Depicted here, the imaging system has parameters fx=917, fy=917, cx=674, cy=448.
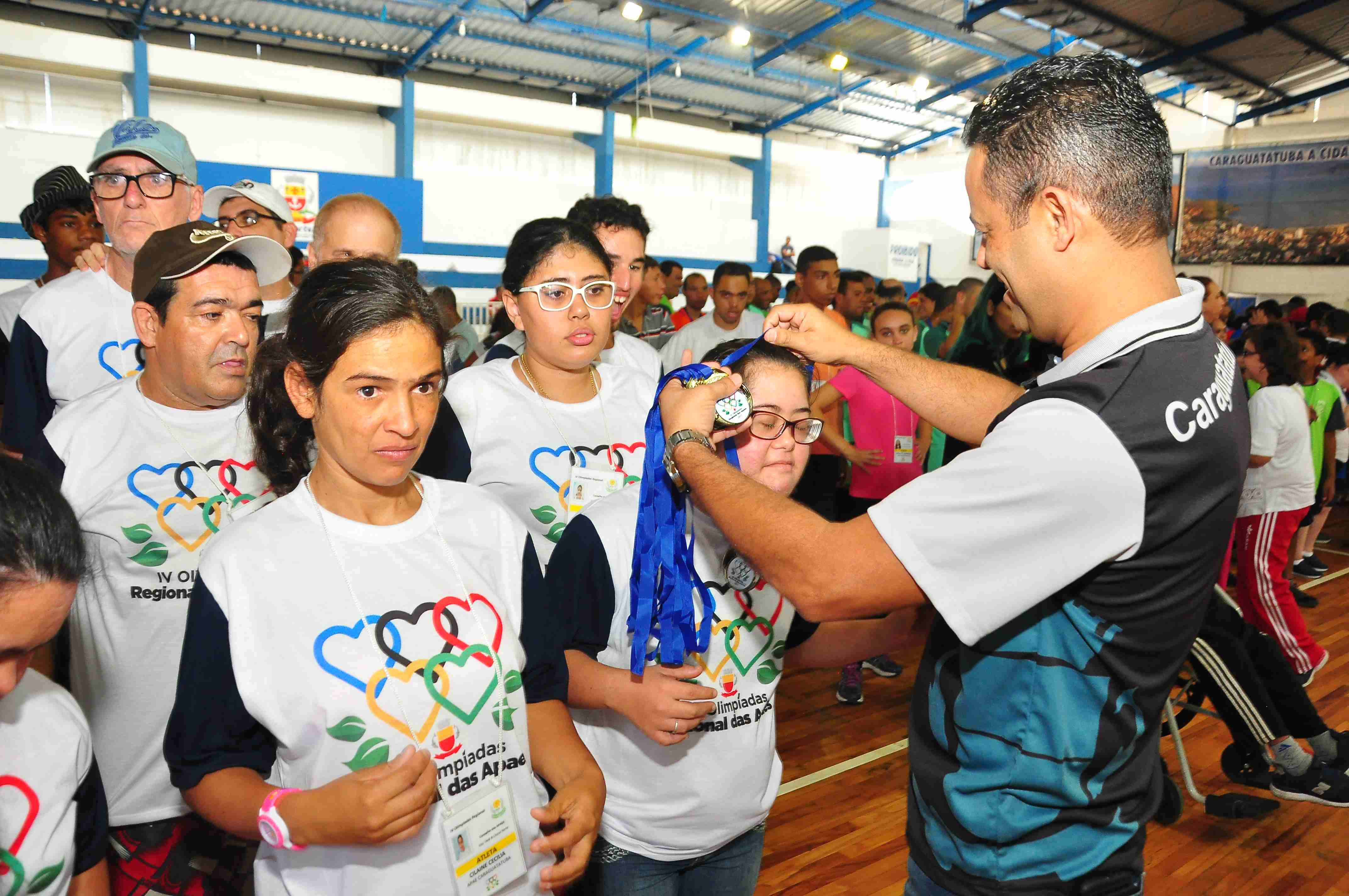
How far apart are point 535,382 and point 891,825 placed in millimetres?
2204

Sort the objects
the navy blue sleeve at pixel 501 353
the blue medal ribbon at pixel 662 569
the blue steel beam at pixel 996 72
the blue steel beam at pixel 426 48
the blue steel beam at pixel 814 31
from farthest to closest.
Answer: the blue steel beam at pixel 996 72 < the blue steel beam at pixel 814 31 < the blue steel beam at pixel 426 48 < the navy blue sleeve at pixel 501 353 < the blue medal ribbon at pixel 662 569

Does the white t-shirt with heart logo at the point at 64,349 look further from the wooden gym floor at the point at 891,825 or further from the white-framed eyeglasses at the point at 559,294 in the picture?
the wooden gym floor at the point at 891,825

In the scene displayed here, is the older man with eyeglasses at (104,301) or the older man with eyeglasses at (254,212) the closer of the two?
the older man with eyeglasses at (104,301)

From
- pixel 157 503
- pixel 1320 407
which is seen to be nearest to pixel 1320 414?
pixel 1320 407

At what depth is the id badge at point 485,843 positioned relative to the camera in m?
1.31

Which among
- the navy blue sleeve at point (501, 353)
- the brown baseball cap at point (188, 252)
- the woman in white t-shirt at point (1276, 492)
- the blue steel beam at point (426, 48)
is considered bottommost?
the woman in white t-shirt at point (1276, 492)

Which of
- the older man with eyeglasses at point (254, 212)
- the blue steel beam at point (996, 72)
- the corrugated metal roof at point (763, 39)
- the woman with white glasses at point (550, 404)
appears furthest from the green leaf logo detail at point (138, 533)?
the blue steel beam at point (996, 72)

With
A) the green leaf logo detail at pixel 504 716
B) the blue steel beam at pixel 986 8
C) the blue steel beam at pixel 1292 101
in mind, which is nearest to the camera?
the green leaf logo detail at pixel 504 716

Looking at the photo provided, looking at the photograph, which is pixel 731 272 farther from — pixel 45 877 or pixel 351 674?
pixel 45 877

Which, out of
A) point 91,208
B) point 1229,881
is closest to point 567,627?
point 1229,881

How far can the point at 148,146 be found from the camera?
2447 mm

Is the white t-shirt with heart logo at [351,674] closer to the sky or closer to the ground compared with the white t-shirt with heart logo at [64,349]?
closer to the ground

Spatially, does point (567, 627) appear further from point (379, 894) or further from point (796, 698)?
point (796, 698)

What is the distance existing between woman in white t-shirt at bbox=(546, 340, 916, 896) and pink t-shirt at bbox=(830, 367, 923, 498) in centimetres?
318
